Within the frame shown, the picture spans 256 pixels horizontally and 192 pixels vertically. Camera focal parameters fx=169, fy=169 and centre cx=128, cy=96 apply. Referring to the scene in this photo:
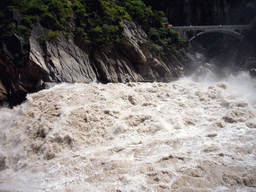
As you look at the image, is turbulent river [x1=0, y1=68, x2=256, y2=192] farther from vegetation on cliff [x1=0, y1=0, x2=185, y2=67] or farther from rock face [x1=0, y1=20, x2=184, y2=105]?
vegetation on cliff [x1=0, y1=0, x2=185, y2=67]

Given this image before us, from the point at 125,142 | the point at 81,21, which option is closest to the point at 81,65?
the point at 81,21

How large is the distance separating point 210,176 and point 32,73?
10.3 m

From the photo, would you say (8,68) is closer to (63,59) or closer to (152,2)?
(63,59)

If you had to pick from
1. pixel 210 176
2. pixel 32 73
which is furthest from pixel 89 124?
pixel 32 73

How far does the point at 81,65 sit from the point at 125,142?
7398 mm

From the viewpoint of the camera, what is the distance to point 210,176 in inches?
183

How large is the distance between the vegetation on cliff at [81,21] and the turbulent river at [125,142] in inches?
164

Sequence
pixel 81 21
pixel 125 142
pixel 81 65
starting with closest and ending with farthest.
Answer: pixel 125 142
pixel 81 65
pixel 81 21

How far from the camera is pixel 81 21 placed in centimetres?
1317

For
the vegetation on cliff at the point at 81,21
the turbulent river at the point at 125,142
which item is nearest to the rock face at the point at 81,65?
the vegetation on cliff at the point at 81,21

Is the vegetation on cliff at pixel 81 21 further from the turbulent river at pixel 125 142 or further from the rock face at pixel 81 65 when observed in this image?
the turbulent river at pixel 125 142

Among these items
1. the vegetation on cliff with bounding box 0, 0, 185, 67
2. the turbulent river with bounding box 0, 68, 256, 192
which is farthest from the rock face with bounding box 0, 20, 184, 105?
the turbulent river with bounding box 0, 68, 256, 192

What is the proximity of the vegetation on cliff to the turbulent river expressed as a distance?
416 centimetres

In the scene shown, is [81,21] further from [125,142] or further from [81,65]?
[125,142]
